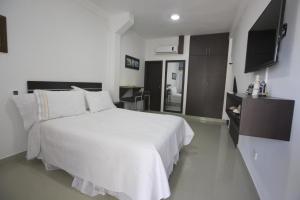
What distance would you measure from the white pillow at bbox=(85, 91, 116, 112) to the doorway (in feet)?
9.66

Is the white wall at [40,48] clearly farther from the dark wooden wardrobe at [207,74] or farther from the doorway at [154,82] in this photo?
the dark wooden wardrobe at [207,74]

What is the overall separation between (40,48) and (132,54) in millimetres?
→ 2924

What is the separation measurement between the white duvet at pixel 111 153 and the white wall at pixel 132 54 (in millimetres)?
2858

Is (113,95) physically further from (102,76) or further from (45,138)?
(45,138)

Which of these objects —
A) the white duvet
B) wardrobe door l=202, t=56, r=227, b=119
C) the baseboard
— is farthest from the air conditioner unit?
the baseboard

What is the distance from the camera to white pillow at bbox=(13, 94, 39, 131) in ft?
6.46

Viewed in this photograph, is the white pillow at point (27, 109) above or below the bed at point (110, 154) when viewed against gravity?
above

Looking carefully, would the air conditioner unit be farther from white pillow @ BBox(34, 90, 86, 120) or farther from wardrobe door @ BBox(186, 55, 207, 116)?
white pillow @ BBox(34, 90, 86, 120)

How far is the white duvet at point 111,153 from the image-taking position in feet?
4.11

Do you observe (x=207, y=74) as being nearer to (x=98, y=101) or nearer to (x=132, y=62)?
(x=132, y=62)

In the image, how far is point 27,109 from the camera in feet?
6.56

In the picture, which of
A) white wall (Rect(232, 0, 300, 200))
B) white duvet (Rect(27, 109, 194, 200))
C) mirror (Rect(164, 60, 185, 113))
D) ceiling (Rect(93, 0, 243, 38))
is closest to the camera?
white wall (Rect(232, 0, 300, 200))

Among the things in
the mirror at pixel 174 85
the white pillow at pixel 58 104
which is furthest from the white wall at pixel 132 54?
the white pillow at pixel 58 104

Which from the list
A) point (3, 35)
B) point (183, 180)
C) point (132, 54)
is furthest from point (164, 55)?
point (183, 180)
